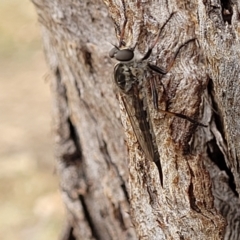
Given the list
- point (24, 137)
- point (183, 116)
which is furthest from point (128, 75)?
point (24, 137)

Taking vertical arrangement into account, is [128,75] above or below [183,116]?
above

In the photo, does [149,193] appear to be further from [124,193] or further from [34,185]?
[34,185]

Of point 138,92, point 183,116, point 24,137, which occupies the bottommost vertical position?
point 24,137

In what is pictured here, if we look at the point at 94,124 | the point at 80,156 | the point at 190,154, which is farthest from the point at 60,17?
the point at 190,154

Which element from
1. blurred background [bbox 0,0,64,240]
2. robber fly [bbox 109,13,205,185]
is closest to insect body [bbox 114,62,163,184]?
robber fly [bbox 109,13,205,185]

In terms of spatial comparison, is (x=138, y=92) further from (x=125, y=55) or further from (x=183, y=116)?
(x=183, y=116)

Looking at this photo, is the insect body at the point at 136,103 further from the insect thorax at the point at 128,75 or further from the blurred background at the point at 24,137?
the blurred background at the point at 24,137

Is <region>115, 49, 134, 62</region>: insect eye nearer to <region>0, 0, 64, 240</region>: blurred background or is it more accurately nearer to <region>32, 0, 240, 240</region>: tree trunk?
<region>32, 0, 240, 240</region>: tree trunk
